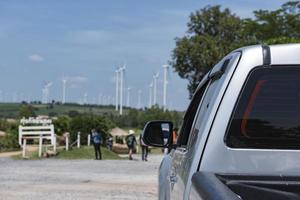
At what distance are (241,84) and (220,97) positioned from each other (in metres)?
0.15

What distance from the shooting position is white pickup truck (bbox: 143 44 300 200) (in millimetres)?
3615

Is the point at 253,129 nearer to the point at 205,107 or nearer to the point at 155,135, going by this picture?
the point at 205,107

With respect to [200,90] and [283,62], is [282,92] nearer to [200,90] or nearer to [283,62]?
[283,62]

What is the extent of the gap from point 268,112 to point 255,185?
50 cm

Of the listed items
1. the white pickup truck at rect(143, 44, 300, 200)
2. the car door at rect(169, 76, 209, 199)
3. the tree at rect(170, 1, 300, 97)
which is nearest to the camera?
the white pickup truck at rect(143, 44, 300, 200)

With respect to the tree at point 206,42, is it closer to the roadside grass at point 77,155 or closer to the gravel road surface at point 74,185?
the roadside grass at point 77,155

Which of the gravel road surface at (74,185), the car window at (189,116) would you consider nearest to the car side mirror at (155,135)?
the car window at (189,116)

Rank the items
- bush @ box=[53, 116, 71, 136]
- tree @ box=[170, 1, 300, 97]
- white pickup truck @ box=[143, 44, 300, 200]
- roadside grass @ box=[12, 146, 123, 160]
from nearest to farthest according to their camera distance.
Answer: white pickup truck @ box=[143, 44, 300, 200] < roadside grass @ box=[12, 146, 123, 160] < tree @ box=[170, 1, 300, 97] < bush @ box=[53, 116, 71, 136]

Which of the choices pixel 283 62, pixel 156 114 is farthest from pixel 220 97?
pixel 156 114

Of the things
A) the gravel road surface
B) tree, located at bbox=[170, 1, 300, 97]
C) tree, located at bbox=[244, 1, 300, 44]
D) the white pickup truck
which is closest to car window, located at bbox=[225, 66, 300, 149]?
the white pickup truck

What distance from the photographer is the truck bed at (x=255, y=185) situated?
336 cm

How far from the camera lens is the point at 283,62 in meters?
3.92

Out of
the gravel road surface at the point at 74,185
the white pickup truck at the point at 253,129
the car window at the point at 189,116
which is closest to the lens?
the white pickup truck at the point at 253,129

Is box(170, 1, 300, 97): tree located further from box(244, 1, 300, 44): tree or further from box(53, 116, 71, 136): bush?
box(53, 116, 71, 136): bush
